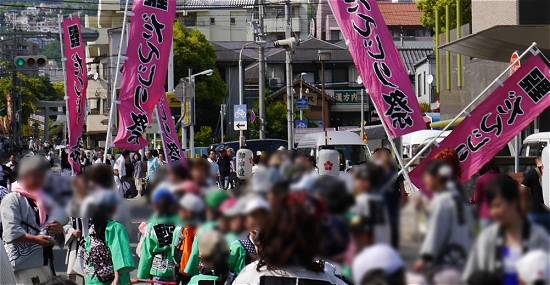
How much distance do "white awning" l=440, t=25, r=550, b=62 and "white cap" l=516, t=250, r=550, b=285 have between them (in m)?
14.7

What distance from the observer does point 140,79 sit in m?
7.77

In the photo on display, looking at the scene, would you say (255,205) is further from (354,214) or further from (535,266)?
A: (535,266)

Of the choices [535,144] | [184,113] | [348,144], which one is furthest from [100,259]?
[348,144]

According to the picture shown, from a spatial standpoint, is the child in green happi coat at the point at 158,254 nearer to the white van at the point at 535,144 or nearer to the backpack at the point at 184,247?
the backpack at the point at 184,247

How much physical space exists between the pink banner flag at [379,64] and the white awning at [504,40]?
766 cm

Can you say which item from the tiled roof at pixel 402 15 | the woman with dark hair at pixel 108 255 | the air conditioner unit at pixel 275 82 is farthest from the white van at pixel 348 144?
the tiled roof at pixel 402 15

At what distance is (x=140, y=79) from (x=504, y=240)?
639 cm

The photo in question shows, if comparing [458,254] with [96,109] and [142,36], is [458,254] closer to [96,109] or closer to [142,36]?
[142,36]

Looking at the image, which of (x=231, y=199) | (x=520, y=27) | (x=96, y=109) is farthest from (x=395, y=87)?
(x=96, y=109)

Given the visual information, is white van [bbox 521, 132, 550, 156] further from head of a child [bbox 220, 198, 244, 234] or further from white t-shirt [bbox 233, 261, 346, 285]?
head of a child [bbox 220, 198, 244, 234]

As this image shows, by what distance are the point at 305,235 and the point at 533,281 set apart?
0.39 m

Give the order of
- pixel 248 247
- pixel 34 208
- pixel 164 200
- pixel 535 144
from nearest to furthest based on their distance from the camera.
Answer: pixel 164 200 < pixel 248 247 < pixel 34 208 < pixel 535 144

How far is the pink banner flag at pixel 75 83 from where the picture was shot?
1046 cm

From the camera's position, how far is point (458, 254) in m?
1.54
